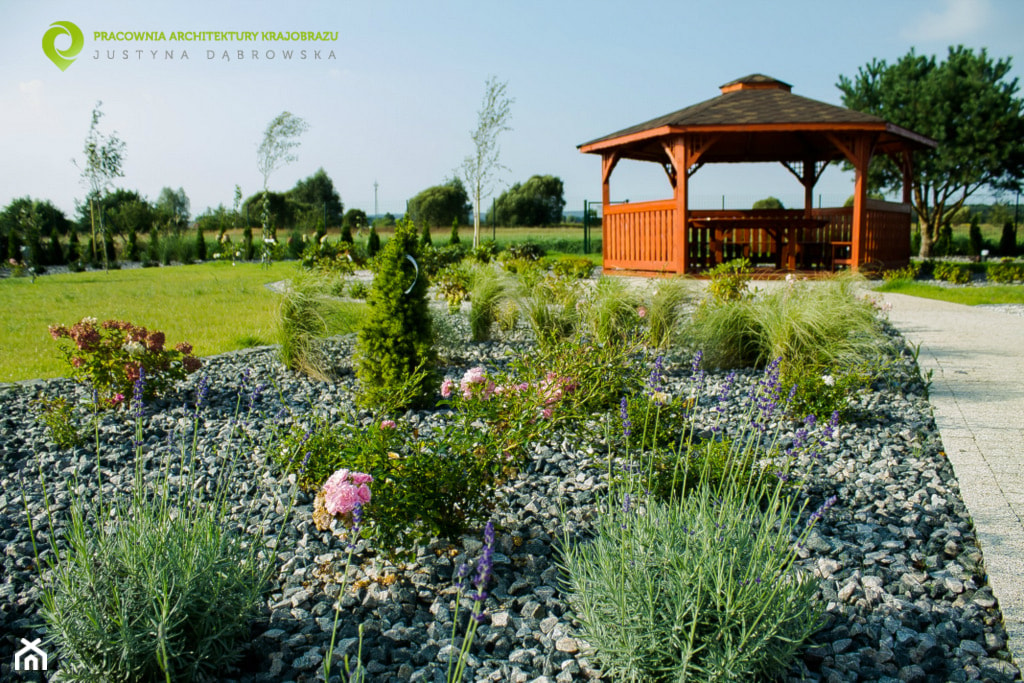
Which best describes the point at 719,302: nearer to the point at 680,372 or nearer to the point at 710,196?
the point at 680,372

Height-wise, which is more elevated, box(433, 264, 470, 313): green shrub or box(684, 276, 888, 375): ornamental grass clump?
box(433, 264, 470, 313): green shrub

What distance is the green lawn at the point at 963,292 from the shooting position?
9.00 m

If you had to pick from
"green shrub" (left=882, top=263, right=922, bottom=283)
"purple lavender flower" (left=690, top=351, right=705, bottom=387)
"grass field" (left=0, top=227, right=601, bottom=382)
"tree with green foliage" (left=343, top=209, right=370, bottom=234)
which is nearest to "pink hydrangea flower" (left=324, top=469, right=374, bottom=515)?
"purple lavender flower" (left=690, top=351, right=705, bottom=387)

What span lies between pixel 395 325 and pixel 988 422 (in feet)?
10.4

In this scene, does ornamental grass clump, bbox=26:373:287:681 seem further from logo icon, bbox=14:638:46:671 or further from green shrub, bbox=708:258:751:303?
green shrub, bbox=708:258:751:303

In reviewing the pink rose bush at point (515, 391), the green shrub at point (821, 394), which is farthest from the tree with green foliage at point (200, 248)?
the green shrub at point (821, 394)

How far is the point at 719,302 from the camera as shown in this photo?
5082mm

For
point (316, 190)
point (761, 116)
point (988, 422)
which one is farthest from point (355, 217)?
point (988, 422)

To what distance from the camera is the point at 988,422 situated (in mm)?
3432

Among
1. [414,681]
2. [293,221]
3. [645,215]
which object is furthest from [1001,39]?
[414,681]

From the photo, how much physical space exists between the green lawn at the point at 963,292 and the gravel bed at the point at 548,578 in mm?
6988

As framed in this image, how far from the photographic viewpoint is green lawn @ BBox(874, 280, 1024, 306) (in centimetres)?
900

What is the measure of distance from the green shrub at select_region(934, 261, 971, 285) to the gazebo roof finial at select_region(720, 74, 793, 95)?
4396mm

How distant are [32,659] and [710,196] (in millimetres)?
22628
